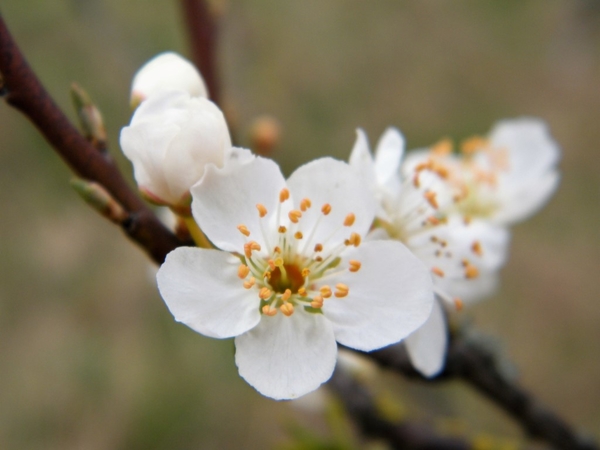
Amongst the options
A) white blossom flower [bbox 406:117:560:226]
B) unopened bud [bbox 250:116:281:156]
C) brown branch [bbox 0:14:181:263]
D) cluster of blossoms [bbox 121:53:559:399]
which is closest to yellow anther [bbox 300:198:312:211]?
cluster of blossoms [bbox 121:53:559:399]

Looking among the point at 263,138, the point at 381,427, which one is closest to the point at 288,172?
the point at 263,138

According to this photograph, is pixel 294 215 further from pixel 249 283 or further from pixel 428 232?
pixel 428 232

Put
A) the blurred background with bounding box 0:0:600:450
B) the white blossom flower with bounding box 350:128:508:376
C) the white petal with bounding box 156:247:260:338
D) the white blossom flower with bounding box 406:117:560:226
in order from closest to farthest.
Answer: the white petal with bounding box 156:247:260:338, the white blossom flower with bounding box 350:128:508:376, the white blossom flower with bounding box 406:117:560:226, the blurred background with bounding box 0:0:600:450

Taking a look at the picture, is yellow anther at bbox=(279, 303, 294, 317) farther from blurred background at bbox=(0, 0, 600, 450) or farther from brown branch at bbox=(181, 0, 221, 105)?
blurred background at bbox=(0, 0, 600, 450)

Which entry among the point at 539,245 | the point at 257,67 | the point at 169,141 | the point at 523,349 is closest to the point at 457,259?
the point at 169,141

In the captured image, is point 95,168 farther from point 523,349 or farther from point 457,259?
point 523,349
